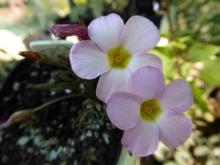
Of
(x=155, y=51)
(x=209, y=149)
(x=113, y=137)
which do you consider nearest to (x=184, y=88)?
(x=113, y=137)

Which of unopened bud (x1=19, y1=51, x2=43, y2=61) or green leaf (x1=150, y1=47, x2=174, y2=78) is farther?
green leaf (x1=150, y1=47, x2=174, y2=78)

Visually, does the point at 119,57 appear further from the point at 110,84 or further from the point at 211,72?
the point at 211,72

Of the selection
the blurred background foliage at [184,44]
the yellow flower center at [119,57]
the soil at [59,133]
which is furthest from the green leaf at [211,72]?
the yellow flower center at [119,57]

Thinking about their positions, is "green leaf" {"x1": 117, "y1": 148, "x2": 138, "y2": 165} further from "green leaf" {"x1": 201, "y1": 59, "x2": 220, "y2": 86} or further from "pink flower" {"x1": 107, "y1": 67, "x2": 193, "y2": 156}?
"green leaf" {"x1": 201, "y1": 59, "x2": 220, "y2": 86}

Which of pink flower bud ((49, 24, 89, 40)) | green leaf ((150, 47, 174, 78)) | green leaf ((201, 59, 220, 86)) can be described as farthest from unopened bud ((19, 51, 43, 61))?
green leaf ((201, 59, 220, 86))

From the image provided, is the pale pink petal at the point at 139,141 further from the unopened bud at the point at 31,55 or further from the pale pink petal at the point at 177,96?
the unopened bud at the point at 31,55

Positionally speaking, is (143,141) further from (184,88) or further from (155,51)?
(155,51)

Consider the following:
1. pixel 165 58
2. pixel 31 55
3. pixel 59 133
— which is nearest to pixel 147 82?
pixel 31 55
